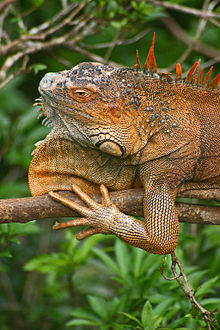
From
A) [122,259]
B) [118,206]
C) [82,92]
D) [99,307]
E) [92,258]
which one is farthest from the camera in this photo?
[92,258]

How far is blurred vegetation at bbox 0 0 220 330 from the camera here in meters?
4.01

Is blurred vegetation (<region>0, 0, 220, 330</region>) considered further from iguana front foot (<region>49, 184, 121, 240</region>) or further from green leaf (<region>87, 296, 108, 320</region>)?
iguana front foot (<region>49, 184, 121, 240</region>)

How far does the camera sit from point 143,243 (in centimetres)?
359

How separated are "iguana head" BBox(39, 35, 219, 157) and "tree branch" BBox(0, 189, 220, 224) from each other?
1.36ft

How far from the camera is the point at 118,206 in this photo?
382 centimetres

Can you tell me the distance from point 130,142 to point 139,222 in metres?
0.71

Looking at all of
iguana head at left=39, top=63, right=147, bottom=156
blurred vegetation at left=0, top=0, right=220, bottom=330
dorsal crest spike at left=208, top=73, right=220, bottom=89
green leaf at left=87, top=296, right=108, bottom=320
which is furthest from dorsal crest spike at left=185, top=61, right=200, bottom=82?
green leaf at left=87, top=296, right=108, bottom=320

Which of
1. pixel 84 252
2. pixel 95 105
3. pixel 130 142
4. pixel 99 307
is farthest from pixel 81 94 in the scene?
pixel 99 307

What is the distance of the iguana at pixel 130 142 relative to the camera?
12.0 feet

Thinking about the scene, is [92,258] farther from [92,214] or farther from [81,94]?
[81,94]

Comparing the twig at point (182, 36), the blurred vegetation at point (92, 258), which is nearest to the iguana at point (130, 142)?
the blurred vegetation at point (92, 258)

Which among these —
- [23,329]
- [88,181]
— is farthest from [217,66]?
[23,329]

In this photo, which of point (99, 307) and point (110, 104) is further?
point (99, 307)

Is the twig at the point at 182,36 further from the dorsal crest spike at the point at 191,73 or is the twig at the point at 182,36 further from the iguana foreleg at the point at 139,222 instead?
the iguana foreleg at the point at 139,222
